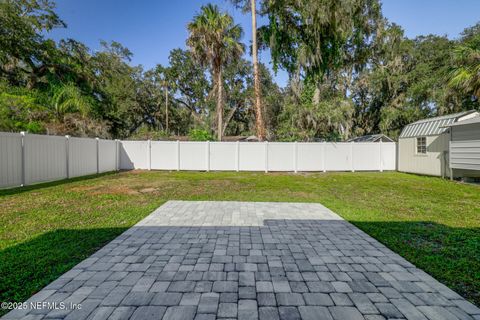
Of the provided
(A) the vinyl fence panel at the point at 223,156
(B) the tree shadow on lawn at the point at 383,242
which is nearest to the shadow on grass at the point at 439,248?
(B) the tree shadow on lawn at the point at 383,242

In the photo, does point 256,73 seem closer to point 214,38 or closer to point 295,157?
point 214,38

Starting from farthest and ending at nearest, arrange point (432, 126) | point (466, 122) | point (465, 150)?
point (432, 126) < point (465, 150) < point (466, 122)

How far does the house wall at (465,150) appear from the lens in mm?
8078

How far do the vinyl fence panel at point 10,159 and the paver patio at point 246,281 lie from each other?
5.63m

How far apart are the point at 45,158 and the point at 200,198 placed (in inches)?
227

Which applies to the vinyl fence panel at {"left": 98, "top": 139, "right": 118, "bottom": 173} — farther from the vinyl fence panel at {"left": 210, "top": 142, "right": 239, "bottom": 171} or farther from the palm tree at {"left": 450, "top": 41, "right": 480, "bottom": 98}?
the palm tree at {"left": 450, "top": 41, "right": 480, "bottom": 98}

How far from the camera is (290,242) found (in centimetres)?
335

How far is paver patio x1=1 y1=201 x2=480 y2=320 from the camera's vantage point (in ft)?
6.15

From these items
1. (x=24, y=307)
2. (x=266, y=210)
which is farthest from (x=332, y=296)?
(x=266, y=210)

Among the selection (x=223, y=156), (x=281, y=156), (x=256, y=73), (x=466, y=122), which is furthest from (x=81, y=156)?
(x=466, y=122)

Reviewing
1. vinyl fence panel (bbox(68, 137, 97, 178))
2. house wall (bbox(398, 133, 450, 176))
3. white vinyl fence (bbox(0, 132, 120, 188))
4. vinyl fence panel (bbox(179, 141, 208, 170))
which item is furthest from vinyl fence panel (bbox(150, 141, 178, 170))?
house wall (bbox(398, 133, 450, 176))

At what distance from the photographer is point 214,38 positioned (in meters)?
12.8

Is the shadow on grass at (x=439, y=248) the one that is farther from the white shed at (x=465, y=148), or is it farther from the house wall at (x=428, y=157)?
the house wall at (x=428, y=157)

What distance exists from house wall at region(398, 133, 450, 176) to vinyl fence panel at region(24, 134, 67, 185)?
14831mm
